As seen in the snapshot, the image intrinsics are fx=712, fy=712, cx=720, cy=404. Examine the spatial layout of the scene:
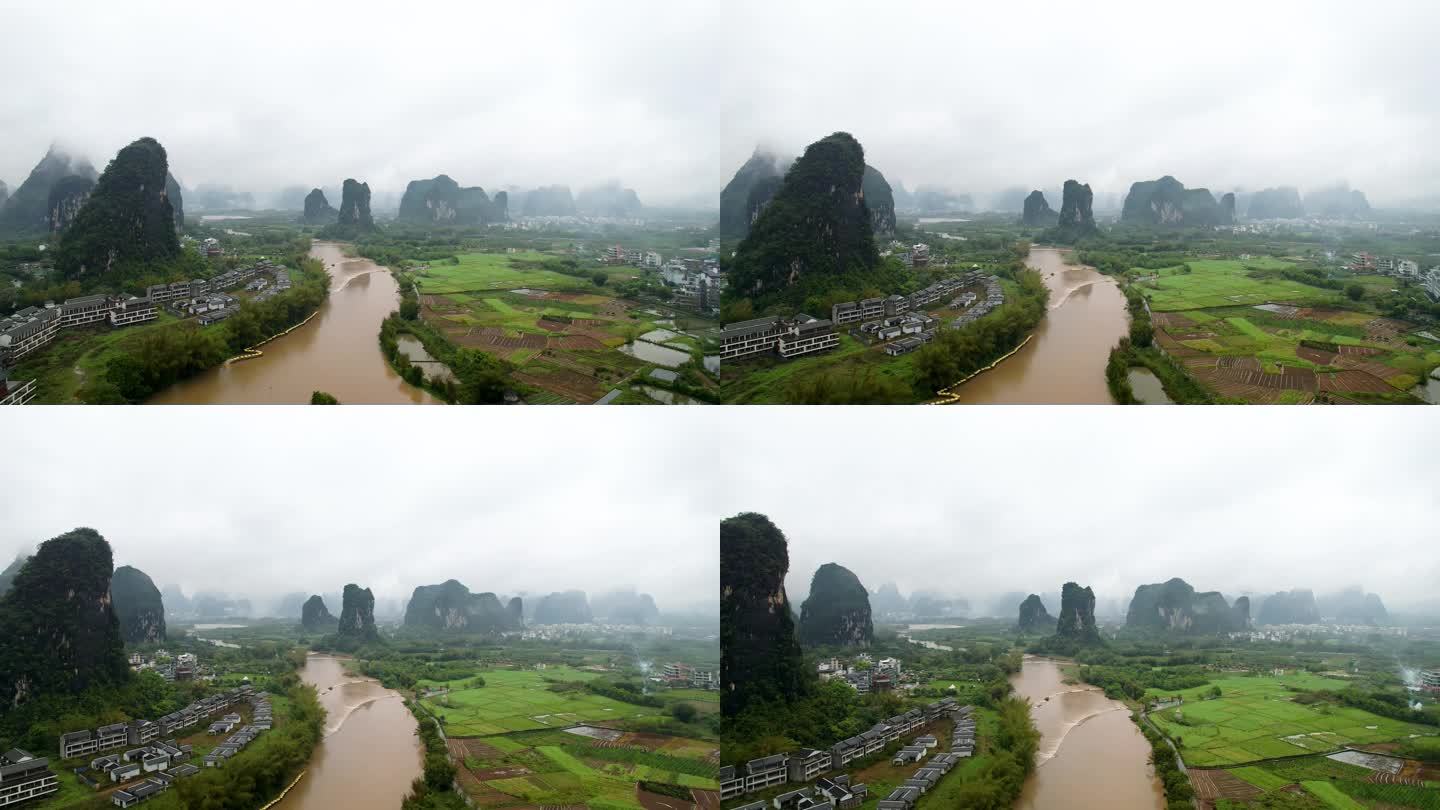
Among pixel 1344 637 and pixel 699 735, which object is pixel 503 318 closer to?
pixel 699 735

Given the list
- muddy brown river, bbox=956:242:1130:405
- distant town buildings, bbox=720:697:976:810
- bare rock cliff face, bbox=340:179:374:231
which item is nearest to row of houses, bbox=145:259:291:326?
bare rock cliff face, bbox=340:179:374:231

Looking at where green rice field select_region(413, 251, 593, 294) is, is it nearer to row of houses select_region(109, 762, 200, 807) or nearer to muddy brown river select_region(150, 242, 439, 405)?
muddy brown river select_region(150, 242, 439, 405)

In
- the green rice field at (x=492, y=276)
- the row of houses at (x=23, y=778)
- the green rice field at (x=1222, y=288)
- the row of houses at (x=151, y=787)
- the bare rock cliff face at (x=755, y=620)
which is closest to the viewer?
the row of houses at (x=23, y=778)

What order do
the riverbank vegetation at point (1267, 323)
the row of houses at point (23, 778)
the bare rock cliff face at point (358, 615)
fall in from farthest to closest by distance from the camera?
the bare rock cliff face at point (358, 615) → the riverbank vegetation at point (1267, 323) → the row of houses at point (23, 778)

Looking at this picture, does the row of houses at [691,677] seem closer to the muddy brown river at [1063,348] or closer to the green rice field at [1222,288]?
the muddy brown river at [1063,348]

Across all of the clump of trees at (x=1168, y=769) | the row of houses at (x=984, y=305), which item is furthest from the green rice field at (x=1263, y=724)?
the row of houses at (x=984, y=305)

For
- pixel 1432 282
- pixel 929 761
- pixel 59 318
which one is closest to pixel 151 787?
pixel 59 318
